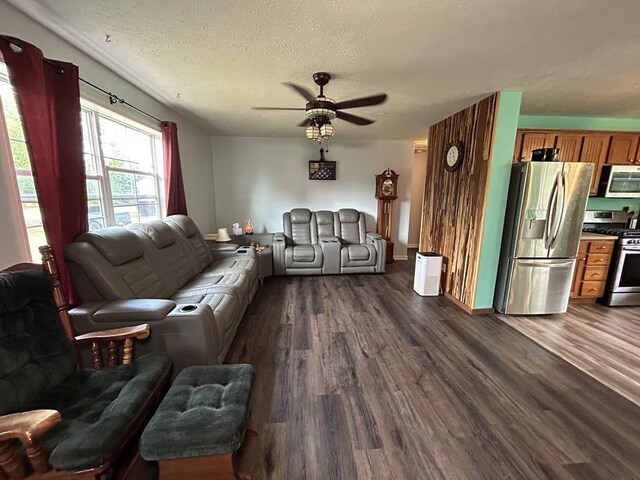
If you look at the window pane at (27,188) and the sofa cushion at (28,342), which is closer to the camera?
the sofa cushion at (28,342)

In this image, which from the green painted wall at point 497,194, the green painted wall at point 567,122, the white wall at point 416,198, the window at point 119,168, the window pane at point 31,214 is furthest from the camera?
the white wall at point 416,198

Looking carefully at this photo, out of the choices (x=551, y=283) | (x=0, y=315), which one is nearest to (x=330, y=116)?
(x=0, y=315)

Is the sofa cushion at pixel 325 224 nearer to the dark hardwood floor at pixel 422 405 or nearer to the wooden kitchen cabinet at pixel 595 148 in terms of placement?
the dark hardwood floor at pixel 422 405

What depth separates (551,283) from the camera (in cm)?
301

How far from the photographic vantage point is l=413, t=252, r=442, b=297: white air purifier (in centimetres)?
358

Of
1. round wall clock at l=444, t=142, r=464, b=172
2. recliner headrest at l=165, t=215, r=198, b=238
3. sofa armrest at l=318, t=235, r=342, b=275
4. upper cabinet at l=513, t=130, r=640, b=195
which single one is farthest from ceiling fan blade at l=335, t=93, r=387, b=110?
sofa armrest at l=318, t=235, r=342, b=275

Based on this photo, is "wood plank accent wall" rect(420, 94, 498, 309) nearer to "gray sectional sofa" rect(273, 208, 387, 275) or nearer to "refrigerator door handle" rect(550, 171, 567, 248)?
"refrigerator door handle" rect(550, 171, 567, 248)

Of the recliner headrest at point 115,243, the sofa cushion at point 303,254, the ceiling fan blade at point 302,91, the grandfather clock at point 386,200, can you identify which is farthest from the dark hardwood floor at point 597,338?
the recliner headrest at point 115,243

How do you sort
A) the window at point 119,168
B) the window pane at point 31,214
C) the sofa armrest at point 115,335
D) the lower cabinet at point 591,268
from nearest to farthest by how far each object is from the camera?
the sofa armrest at point 115,335
the window pane at point 31,214
the window at point 119,168
the lower cabinet at point 591,268

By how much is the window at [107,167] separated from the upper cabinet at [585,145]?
452 centimetres

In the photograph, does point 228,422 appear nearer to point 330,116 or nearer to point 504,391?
point 504,391

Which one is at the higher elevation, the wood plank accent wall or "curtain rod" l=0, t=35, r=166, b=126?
"curtain rod" l=0, t=35, r=166, b=126

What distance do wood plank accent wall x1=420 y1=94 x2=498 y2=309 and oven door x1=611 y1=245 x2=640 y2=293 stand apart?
1.83 m

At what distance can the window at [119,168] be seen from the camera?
87.8 inches
